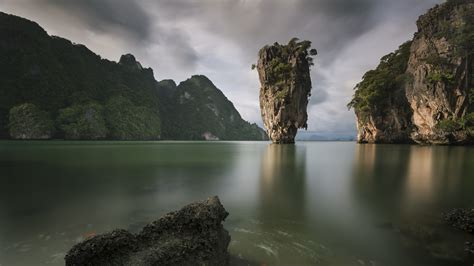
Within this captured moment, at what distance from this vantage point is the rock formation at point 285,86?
44500mm

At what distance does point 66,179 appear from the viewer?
32.8ft

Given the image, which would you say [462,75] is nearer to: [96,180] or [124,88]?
[96,180]

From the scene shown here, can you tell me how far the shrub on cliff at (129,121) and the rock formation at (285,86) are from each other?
235ft

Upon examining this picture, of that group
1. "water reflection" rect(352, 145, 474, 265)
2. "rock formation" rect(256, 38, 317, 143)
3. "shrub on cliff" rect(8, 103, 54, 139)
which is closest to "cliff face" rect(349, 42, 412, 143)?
"rock formation" rect(256, 38, 317, 143)

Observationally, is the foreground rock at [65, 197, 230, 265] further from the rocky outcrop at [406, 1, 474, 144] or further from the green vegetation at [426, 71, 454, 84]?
the green vegetation at [426, 71, 454, 84]

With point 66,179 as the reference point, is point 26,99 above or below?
above

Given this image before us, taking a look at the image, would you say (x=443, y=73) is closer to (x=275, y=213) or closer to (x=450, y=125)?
(x=450, y=125)

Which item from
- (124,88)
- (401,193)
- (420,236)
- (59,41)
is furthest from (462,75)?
(59,41)

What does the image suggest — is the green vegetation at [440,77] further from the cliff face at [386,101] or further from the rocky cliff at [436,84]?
the cliff face at [386,101]

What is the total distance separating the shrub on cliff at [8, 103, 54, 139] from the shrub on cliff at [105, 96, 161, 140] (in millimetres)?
25228

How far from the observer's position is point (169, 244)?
8.98 ft

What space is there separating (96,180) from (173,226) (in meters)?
8.89

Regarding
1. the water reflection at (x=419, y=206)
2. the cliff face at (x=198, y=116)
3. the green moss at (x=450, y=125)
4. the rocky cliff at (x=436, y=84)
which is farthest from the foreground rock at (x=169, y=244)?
the cliff face at (x=198, y=116)

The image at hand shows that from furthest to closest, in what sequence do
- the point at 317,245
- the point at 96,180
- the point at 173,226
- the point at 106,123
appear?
the point at 106,123 → the point at 96,180 → the point at 317,245 → the point at 173,226
